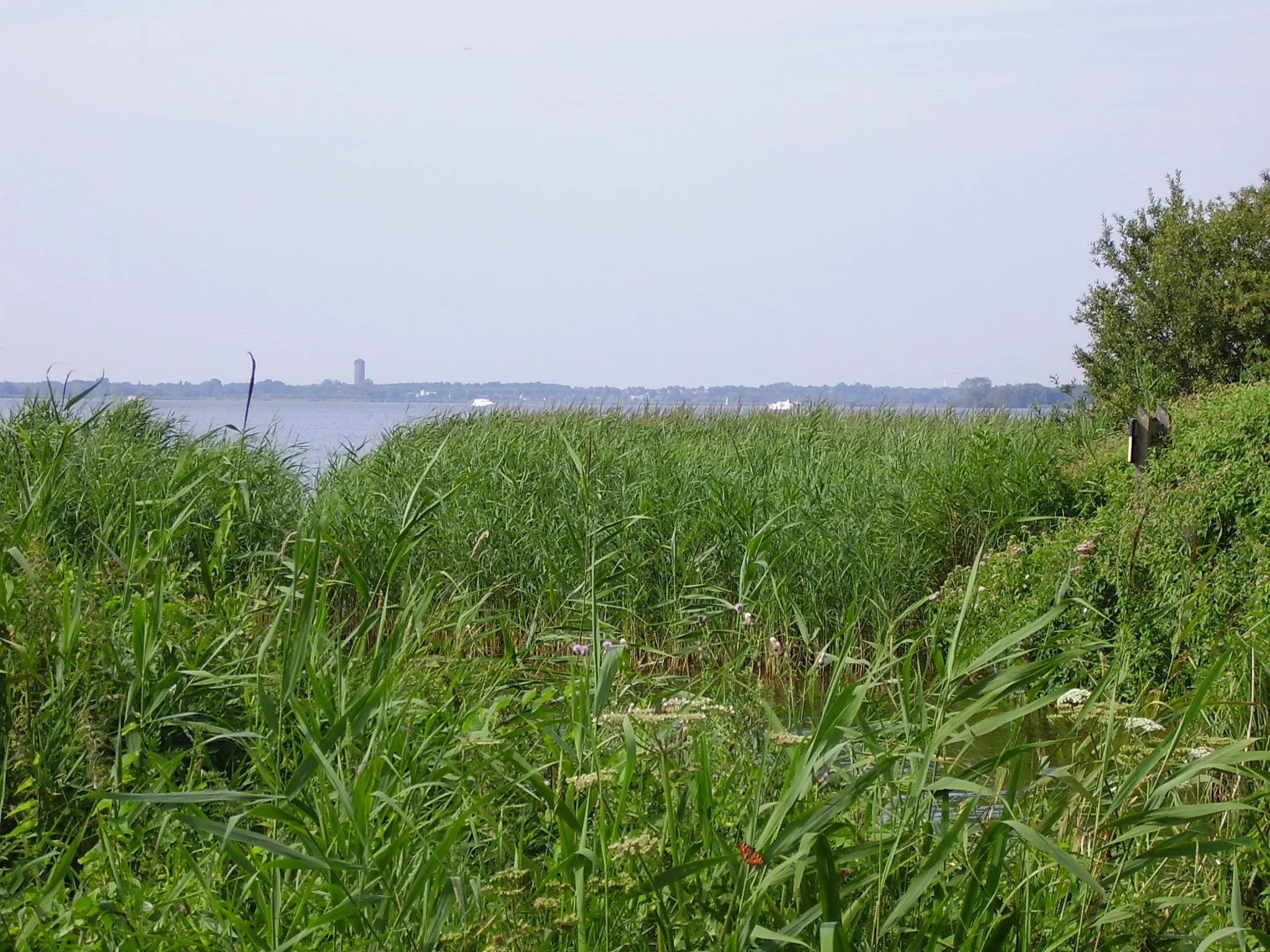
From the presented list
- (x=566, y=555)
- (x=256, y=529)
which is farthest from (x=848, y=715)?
(x=256, y=529)

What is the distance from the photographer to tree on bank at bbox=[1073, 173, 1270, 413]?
1370 centimetres

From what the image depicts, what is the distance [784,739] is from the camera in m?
2.24

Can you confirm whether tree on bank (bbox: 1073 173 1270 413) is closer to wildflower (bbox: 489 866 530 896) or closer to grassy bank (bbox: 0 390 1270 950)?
grassy bank (bbox: 0 390 1270 950)

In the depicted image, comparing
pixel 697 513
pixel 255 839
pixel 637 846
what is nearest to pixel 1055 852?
pixel 637 846

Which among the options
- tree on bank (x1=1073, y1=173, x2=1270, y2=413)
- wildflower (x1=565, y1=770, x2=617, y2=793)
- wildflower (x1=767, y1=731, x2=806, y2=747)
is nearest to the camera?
wildflower (x1=565, y1=770, x2=617, y2=793)

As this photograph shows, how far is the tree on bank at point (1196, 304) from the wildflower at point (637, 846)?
12697 mm

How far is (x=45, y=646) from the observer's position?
3424 mm

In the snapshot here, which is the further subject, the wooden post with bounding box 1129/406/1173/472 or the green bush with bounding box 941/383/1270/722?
the wooden post with bounding box 1129/406/1173/472

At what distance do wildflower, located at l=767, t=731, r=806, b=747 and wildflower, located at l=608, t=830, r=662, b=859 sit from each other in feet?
0.95

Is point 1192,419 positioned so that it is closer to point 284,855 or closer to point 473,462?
point 473,462

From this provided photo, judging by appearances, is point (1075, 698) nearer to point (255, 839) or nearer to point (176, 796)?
point (255, 839)

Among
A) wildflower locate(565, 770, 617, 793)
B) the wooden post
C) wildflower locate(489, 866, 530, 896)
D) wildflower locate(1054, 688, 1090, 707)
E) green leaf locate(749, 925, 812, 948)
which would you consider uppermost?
the wooden post

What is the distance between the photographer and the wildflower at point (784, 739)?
224cm

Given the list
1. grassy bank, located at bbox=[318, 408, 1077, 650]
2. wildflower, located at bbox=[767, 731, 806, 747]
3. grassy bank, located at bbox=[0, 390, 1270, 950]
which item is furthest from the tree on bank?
wildflower, located at bbox=[767, 731, 806, 747]
